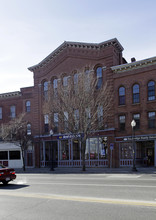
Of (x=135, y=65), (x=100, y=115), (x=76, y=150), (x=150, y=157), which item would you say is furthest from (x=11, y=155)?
(x=135, y=65)

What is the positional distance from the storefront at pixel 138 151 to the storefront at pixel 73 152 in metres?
1.87

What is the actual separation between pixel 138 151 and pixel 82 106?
787 centimetres

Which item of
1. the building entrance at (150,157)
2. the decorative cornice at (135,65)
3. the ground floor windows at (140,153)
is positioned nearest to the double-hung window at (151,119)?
Answer: the ground floor windows at (140,153)

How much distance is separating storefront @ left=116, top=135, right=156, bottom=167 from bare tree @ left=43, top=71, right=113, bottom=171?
10.4ft

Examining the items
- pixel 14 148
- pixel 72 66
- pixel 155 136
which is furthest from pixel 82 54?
pixel 14 148

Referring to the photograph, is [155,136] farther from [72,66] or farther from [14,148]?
[14,148]

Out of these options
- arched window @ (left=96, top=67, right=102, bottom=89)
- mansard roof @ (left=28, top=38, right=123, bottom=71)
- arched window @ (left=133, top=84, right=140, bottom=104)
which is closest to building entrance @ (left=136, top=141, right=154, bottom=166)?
arched window @ (left=133, top=84, right=140, bottom=104)

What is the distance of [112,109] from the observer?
2703 cm

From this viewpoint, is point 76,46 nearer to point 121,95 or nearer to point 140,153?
point 121,95

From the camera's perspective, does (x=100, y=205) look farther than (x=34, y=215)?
Yes

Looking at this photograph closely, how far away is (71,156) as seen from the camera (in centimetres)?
2956

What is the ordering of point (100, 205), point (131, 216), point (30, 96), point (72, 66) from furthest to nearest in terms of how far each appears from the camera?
point (30, 96) < point (72, 66) < point (100, 205) < point (131, 216)

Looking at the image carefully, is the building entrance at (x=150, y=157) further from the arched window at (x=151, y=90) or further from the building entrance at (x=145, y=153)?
the arched window at (x=151, y=90)

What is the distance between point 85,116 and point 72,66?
8.57m
